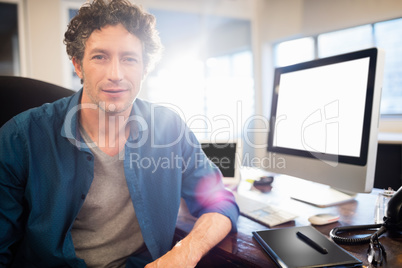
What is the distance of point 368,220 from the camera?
0.91 meters

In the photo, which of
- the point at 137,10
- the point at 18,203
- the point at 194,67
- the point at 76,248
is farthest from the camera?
the point at 194,67

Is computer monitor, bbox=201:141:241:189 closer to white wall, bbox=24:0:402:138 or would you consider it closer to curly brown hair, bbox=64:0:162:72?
curly brown hair, bbox=64:0:162:72

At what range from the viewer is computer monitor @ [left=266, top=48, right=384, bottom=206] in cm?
92

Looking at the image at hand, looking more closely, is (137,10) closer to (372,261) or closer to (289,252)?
(289,252)

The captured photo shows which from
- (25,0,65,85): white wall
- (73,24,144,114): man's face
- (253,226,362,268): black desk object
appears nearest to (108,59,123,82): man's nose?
(73,24,144,114): man's face

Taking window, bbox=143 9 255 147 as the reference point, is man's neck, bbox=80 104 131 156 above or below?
below

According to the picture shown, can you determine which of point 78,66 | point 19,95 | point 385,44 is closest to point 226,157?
point 78,66

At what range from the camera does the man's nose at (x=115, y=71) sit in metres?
0.98

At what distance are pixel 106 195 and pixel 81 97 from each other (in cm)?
36

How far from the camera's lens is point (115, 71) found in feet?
3.22

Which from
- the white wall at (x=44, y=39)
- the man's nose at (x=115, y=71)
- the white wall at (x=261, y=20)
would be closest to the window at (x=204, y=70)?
the white wall at (x=261, y=20)

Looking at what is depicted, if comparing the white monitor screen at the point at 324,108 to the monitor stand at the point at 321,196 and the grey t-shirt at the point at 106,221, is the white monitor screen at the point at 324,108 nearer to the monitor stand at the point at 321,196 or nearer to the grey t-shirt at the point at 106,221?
the monitor stand at the point at 321,196

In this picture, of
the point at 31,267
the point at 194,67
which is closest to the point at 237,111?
the point at 194,67

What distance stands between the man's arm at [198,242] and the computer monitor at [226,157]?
595 millimetres
